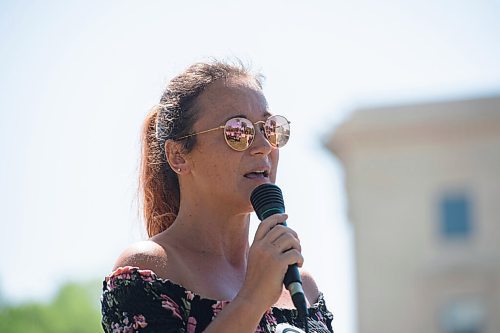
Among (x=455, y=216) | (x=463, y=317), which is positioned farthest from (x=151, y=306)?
(x=455, y=216)

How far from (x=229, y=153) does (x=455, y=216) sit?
40.5 meters

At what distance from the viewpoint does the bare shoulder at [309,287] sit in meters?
4.57

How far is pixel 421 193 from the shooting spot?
4450 cm

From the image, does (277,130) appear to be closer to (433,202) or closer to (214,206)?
(214,206)

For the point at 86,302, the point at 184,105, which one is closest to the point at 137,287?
the point at 184,105

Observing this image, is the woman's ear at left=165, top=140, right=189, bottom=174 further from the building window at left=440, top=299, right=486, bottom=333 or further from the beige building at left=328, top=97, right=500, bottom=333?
the building window at left=440, top=299, right=486, bottom=333

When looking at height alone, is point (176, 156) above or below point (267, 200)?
above

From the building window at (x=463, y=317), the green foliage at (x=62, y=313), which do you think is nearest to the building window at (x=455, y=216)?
the building window at (x=463, y=317)

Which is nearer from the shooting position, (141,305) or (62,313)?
(141,305)

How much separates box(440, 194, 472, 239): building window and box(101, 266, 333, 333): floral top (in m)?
40.5

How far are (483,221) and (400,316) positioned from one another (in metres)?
4.62

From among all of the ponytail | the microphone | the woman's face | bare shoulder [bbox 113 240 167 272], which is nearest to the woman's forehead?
the woman's face

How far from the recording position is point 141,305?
13.3ft

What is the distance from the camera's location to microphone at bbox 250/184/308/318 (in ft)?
12.4
